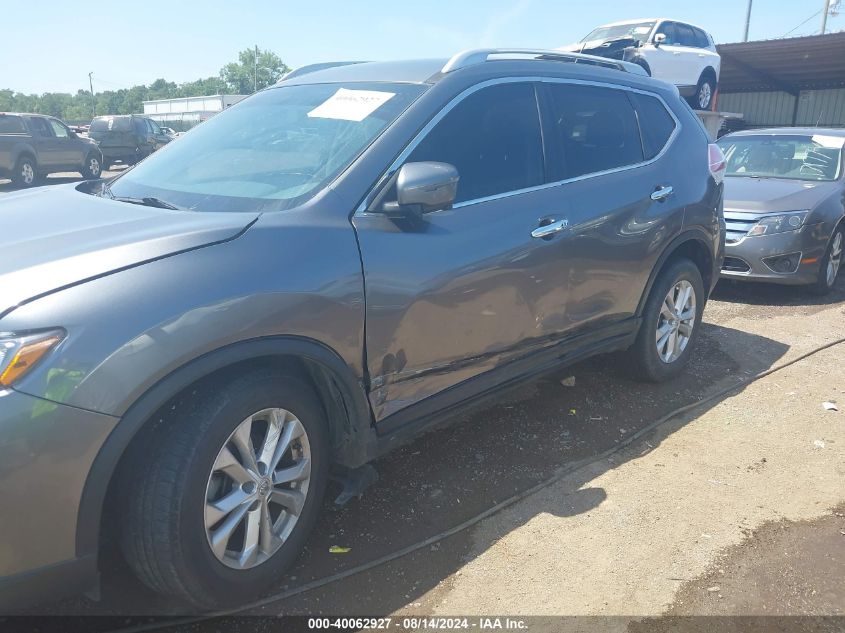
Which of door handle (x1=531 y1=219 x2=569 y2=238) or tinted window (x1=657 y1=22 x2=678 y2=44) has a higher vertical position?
tinted window (x1=657 y1=22 x2=678 y2=44)

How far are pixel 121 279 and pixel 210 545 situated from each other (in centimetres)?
90

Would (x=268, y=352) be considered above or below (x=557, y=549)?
above

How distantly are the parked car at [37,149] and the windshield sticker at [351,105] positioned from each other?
1683 cm

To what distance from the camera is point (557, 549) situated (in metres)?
2.95

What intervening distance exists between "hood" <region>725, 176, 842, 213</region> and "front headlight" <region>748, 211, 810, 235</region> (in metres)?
0.09

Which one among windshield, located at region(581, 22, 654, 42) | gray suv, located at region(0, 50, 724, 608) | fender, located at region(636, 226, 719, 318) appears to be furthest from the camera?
windshield, located at region(581, 22, 654, 42)

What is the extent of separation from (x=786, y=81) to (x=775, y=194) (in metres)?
19.9

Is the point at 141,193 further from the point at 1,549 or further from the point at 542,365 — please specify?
the point at 542,365

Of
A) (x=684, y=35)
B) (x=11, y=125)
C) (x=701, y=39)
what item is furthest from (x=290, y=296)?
(x=11, y=125)

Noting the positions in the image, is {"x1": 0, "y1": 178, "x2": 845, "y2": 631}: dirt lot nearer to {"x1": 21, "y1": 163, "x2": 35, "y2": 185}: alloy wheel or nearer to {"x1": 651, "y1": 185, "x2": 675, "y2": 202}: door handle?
{"x1": 651, "y1": 185, "x2": 675, "y2": 202}: door handle

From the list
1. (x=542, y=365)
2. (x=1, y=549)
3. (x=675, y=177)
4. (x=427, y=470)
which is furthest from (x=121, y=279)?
(x=675, y=177)

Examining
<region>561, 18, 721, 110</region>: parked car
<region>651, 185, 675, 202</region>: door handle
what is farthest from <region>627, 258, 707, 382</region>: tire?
<region>561, 18, 721, 110</region>: parked car

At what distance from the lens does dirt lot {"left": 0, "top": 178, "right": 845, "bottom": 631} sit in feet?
8.66

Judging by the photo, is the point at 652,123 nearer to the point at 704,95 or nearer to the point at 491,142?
the point at 491,142
